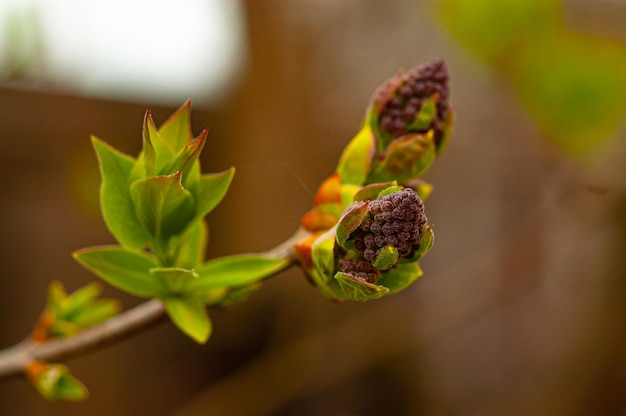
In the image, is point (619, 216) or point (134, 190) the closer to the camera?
point (134, 190)

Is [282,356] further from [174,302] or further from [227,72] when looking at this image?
[174,302]

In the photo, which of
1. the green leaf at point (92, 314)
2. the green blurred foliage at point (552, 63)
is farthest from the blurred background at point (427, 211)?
the green leaf at point (92, 314)

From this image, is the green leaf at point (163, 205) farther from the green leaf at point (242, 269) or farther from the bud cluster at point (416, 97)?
the bud cluster at point (416, 97)

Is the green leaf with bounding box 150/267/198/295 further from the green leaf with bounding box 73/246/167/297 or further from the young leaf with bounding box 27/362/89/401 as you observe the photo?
the young leaf with bounding box 27/362/89/401

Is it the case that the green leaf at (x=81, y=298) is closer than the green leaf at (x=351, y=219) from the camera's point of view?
No

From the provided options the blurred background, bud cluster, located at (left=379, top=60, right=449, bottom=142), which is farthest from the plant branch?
the blurred background

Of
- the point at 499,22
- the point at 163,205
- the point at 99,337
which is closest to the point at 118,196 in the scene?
the point at 163,205

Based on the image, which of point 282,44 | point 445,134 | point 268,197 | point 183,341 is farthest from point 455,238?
point 445,134
